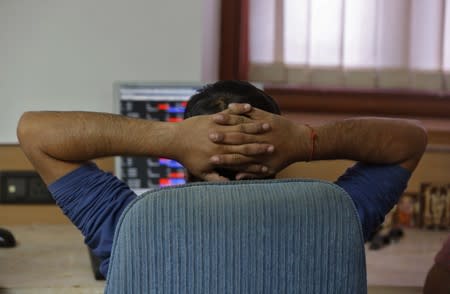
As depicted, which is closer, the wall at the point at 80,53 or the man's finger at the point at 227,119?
the man's finger at the point at 227,119

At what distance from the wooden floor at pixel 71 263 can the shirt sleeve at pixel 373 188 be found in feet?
1.48

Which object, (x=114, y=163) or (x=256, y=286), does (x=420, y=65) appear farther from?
(x=256, y=286)

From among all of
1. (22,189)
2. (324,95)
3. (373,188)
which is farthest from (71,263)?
(324,95)

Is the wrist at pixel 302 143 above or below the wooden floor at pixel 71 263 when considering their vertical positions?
above

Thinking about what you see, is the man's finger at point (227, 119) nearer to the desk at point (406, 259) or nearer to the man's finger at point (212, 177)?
the man's finger at point (212, 177)

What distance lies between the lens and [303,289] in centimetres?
88

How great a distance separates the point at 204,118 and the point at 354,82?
4.52ft

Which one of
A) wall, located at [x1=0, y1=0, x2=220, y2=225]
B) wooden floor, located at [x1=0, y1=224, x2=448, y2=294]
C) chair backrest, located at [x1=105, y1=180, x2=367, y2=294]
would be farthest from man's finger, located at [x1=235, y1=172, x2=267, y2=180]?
wall, located at [x1=0, y1=0, x2=220, y2=225]

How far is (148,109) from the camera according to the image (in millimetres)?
1911

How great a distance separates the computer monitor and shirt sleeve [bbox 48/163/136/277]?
903 millimetres

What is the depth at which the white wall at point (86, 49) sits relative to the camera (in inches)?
75.7

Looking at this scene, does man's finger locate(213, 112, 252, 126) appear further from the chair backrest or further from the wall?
the wall

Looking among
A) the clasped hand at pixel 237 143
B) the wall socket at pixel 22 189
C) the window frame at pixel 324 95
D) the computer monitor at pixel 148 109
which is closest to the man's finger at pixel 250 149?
the clasped hand at pixel 237 143

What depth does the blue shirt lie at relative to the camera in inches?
37.5
